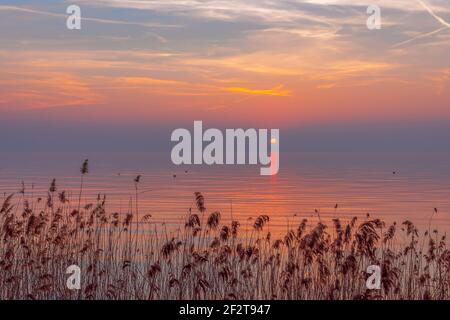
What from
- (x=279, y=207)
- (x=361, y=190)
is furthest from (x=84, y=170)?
(x=361, y=190)

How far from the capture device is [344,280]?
13.4m

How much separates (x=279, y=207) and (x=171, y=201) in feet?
17.6

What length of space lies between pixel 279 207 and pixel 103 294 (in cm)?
2137

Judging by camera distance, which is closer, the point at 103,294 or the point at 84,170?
the point at 84,170

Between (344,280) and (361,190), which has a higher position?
(361,190)
